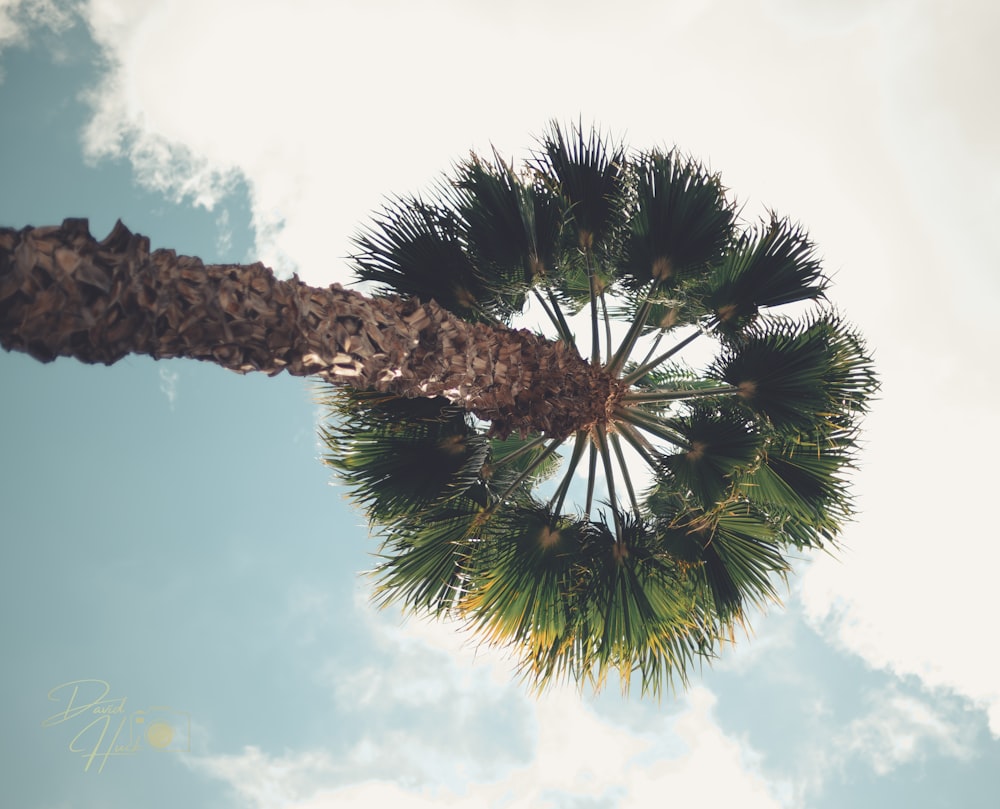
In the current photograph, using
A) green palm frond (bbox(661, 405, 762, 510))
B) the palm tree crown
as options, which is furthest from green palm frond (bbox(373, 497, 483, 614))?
green palm frond (bbox(661, 405, 762, 510))

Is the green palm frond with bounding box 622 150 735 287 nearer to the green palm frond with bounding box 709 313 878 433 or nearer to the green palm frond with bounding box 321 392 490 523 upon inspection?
the green palm frond with bounding box 709 313 878 433

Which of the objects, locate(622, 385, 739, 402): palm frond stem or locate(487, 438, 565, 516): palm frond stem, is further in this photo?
locate(622, 385, 739, 402): palm frond stem

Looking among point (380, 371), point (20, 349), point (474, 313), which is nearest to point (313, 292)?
point (380, 371)

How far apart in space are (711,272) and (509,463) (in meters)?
3.11

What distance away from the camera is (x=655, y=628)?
21.2ft

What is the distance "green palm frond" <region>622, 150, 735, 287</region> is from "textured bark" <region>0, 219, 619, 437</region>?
1740 millimetres

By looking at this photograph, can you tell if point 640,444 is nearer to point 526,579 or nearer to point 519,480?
point 519,480

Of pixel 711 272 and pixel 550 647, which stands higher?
pixel 711 272

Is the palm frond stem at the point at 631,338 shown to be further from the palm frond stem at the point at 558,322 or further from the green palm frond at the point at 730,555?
the green palm frond at the point at 730,555

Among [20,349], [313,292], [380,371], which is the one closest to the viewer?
[20,349]

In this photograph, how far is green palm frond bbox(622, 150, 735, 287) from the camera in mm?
6781

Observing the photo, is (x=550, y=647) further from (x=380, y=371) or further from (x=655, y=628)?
(x=380, y=371)

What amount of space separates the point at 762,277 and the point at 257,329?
17.4 feet

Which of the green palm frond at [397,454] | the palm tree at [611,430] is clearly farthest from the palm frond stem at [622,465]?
the green palm frond at [397,454]
